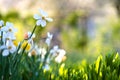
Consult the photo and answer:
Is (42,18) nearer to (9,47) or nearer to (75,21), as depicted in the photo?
(9,47)

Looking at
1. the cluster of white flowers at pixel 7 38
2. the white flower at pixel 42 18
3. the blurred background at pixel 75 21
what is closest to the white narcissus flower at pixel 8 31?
the cluster of white flowers at pixel 7 38

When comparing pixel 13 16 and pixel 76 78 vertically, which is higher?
pixel 13 16

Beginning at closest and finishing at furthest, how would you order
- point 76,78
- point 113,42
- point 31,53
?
1. point 76,78
2. point 31,53
3. point 113,42

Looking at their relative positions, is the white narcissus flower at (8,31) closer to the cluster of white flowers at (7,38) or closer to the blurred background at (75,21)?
the cluster of white flowers at (7,38)

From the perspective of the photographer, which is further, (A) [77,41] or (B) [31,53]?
(A) [77,41]

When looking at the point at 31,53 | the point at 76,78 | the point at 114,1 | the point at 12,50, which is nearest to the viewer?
the point at 12,50

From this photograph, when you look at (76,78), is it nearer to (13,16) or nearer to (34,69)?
(34,69)

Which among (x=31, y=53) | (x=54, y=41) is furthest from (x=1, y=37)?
(x=54, y=41)
